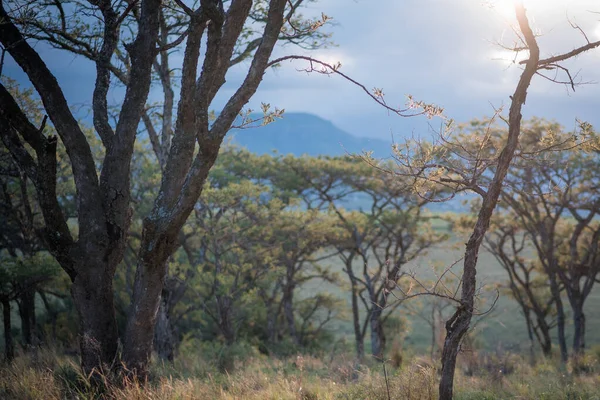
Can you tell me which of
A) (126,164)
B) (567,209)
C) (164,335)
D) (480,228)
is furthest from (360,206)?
(480,228)

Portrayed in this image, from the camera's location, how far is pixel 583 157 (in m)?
16.7

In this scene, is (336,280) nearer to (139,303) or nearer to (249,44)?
(249,44)

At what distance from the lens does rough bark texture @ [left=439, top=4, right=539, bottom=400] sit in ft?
16.9

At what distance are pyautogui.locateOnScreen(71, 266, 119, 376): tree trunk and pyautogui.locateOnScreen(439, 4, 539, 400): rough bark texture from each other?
3.87 meters

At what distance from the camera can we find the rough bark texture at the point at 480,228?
514cm

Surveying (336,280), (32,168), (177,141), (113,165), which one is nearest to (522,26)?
(177,141)

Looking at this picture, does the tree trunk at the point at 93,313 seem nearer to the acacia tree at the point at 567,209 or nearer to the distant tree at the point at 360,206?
the acacia tree at the point at 567,209

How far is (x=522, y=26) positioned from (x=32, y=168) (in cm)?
560

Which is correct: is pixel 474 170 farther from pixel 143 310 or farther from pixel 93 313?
pixel 93 313

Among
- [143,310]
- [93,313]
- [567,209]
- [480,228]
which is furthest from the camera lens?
[567,209]

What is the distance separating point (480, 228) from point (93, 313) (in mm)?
4537

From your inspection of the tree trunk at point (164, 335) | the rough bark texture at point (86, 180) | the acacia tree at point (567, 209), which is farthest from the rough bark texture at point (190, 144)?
the acacia tree at point (567, 209)

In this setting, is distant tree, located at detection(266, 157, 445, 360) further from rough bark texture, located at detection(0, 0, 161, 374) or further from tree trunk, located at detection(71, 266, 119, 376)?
tree trunk, located at detection(71, 266, 119, 376)

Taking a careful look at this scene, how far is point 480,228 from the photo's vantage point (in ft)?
16.9
